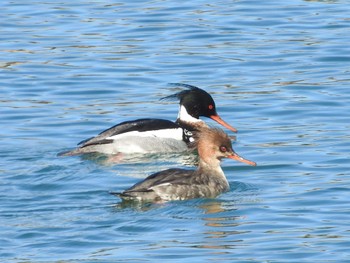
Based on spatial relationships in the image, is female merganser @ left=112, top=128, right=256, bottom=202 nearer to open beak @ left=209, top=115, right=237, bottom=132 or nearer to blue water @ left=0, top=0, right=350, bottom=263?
blue water @ left=0, top=0, right=350, bottom=263

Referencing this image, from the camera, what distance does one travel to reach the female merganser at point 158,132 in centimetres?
1566

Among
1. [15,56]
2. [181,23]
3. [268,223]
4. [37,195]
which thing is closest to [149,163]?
[37,195]

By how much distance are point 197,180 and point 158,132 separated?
8.58 feet

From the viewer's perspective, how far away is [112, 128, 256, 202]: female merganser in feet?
42.6

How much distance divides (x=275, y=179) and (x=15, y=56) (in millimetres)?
7638

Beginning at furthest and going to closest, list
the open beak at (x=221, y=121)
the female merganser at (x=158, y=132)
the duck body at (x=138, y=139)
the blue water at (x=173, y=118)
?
the open beak at (x=221, y=121) → the female merganser at (x=158, y=132) → the duck body at (x=138, y=139) → the blue water at (x=173, y=118)

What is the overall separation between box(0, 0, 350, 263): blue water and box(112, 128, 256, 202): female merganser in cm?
15

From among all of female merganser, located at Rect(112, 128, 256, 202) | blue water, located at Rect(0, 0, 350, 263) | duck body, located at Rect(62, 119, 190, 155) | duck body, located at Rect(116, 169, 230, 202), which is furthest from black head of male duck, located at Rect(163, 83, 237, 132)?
duck body, located at Rect(116, 169, 230, 202)

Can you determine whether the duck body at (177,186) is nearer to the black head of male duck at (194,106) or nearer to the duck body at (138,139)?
the duck body at (138,139)

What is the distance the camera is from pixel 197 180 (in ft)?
44.4

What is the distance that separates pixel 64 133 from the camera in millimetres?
16391

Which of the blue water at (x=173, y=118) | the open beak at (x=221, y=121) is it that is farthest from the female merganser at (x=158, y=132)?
the blue water at (x=173, y=118)

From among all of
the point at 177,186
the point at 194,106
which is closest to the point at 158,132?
the point at 194,106

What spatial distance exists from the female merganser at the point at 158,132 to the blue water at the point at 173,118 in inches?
8.8
